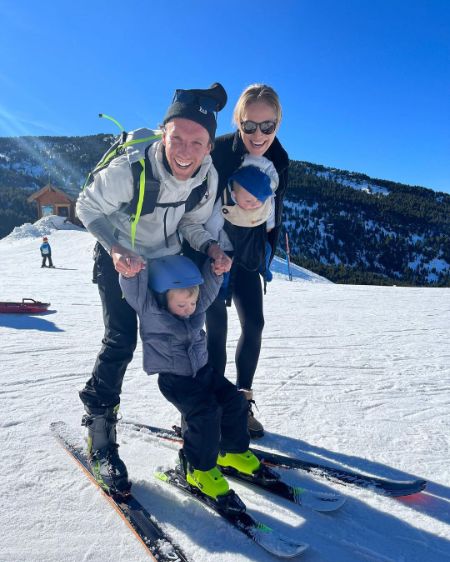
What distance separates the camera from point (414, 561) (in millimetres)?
1778

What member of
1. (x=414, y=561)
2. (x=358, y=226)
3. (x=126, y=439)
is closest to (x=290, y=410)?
(x=126, y=439)

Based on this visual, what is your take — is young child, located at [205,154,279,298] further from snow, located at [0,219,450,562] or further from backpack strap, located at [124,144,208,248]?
snow, located at [0,219,450,562]

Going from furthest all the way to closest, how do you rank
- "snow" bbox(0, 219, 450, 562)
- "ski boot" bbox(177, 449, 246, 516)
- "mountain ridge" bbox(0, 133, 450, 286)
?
"mountain ridge" bbox(0, 133, 450, 286) < "ski boot" bbox(177, 449, 246, 516) < "snow" bbox(0, 219, 450, 562)

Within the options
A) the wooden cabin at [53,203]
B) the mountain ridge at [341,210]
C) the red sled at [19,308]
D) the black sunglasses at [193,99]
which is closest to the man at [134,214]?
the black sunglasses at [193,99]

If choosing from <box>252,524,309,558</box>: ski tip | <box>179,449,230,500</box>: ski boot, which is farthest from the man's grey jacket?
<box>252,524,309,558</box>: ski tip

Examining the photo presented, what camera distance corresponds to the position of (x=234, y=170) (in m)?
2.60

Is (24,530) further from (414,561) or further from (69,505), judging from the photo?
(414,561)

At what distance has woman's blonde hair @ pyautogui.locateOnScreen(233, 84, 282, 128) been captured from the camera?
8.28ft

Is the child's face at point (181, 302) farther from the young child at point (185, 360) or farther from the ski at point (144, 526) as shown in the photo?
the ski at point (144, 526)

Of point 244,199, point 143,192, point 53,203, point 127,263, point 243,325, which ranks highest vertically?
point 53,203

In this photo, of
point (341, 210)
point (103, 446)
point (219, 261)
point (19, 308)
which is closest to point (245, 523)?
point (103, 446)

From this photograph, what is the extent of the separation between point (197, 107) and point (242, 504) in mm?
1970

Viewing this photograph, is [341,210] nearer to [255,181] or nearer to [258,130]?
[258,130]

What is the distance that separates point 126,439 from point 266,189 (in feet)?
6.01
